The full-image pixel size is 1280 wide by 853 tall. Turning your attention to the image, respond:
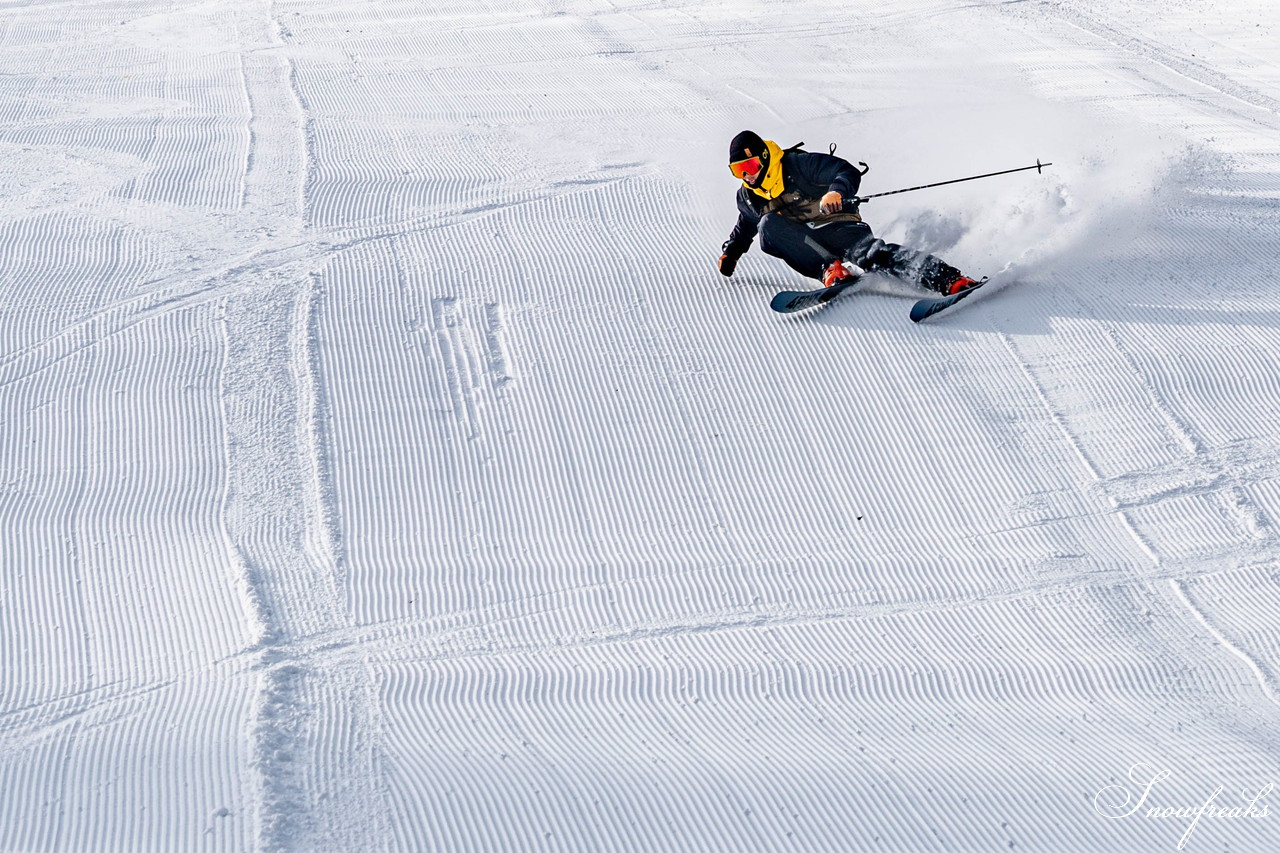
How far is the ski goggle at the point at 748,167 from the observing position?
22.8ft

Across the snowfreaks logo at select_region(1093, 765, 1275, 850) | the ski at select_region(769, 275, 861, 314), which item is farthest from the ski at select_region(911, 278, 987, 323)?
the snowfreaks logo at select_region(1093, 765, 1275, 850)

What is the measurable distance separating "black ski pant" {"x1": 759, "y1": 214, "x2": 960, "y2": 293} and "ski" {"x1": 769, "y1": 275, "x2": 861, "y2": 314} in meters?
0.17

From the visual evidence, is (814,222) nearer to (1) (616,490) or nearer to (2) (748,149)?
(2) (748,149)

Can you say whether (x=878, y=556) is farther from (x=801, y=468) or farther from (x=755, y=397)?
(x=755, y=397)

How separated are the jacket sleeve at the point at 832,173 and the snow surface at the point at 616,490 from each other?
669 mm

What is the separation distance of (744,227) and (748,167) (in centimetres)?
44

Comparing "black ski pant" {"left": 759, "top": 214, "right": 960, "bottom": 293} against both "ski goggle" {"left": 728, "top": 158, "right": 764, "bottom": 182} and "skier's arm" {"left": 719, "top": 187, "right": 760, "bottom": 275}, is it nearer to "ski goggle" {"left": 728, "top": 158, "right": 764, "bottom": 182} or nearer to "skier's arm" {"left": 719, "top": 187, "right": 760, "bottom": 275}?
"skier's arm" {"left": 719, "top": 187, "right": 760, "bottom": 275}

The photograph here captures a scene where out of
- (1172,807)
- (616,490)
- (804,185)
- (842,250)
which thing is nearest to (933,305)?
(842,250)

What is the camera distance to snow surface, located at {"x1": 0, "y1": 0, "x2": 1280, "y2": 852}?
3.98m

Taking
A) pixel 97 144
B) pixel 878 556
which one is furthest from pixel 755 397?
pixel 97 144

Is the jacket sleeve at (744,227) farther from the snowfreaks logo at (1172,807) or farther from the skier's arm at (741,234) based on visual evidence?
the snowfreaks logo at (1172,807)

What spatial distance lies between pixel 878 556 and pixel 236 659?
283cm

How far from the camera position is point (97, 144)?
9680 millimetres

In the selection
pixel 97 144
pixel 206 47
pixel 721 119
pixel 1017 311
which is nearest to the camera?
pixel 1017 311
